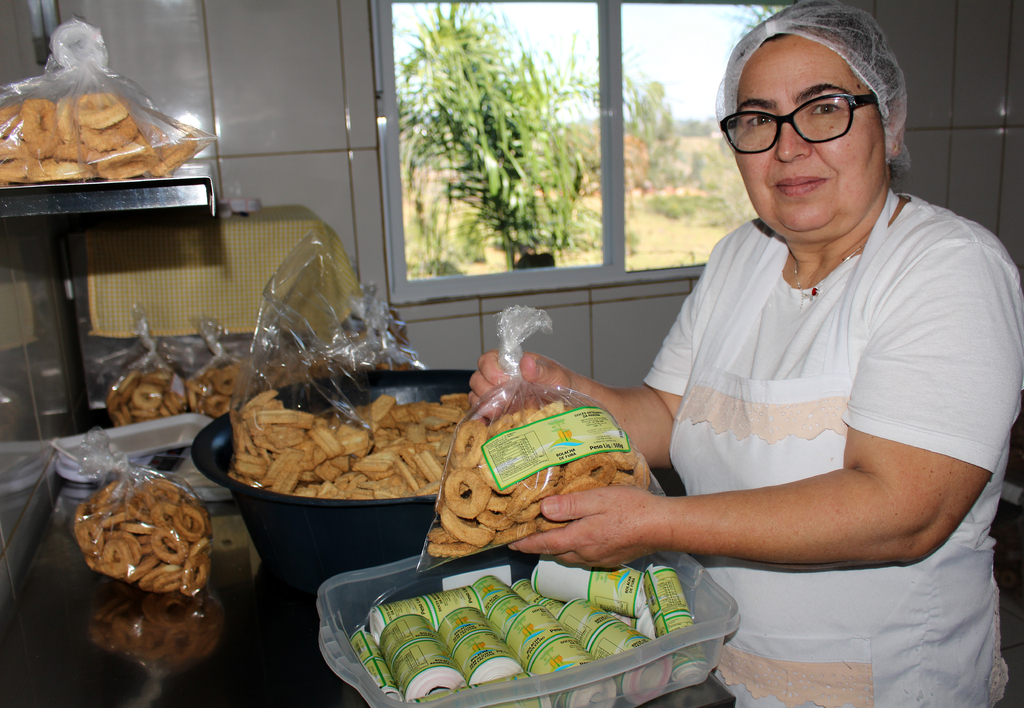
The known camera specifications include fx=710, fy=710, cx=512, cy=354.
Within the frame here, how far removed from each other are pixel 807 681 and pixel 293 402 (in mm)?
837

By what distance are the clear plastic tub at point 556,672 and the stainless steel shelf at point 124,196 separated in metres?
0.46

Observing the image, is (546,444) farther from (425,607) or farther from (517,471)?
(425,607)

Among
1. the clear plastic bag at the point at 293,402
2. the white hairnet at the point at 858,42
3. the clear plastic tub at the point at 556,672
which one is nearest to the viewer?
the clear plastic tub at the point at 556,672

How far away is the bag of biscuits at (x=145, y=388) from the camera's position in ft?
5.20

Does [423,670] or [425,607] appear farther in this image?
[425,607]

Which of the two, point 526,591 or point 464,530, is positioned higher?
point 464,530

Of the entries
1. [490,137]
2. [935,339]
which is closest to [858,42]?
[935,339]

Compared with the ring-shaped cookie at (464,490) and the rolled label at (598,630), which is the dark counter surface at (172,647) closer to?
the rolled label at (598,630)

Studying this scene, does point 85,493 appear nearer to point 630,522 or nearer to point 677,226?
point 630,522

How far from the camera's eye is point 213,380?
Answer: 1654 mm

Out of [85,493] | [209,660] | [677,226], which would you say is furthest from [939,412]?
[677,226]

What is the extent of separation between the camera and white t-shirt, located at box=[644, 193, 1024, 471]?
0.75 meters

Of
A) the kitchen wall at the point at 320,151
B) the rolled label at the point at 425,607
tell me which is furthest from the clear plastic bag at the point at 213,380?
the rolled label at the point at 425,607

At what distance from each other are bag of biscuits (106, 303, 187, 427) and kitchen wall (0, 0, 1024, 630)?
9 cm
